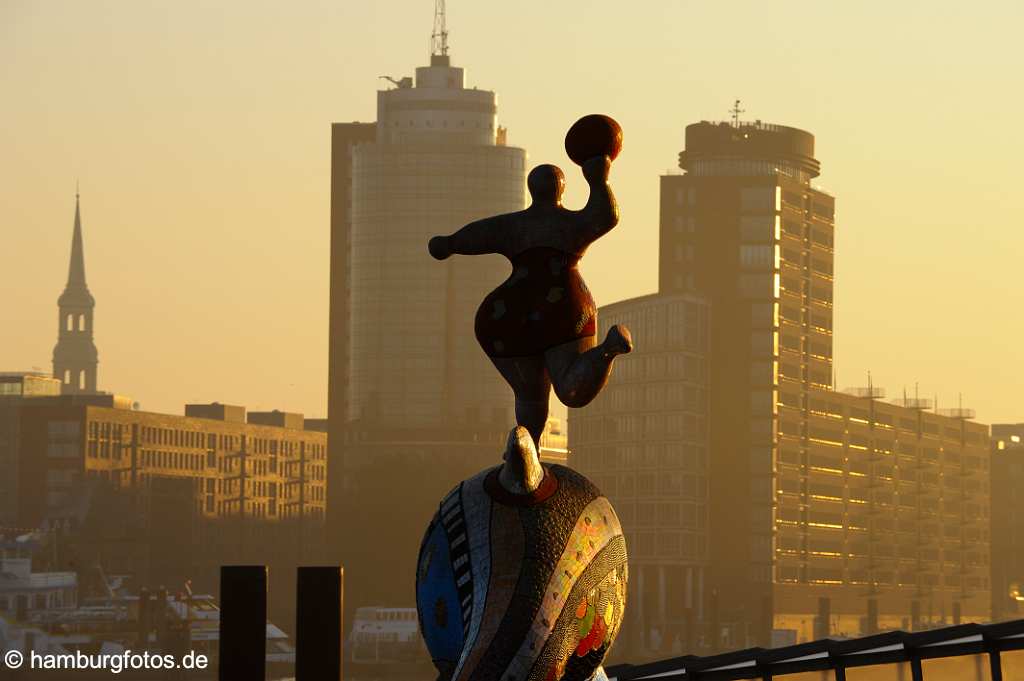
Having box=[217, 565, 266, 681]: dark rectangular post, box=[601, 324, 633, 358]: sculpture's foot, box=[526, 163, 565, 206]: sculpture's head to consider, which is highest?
box=[526, 163, 565, 206]: sculpture's head

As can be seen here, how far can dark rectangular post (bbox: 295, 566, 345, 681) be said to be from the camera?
32.5ft

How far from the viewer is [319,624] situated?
995cm

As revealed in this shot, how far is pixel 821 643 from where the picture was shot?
1594cm

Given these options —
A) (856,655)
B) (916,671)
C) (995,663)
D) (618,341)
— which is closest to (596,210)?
(618,341)

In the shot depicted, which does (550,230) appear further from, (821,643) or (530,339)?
(821,643)

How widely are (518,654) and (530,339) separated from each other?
135 cm

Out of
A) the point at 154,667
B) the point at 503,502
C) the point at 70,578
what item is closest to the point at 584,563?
the point at 503,502

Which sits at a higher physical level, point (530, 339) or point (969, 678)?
point (530, 339)

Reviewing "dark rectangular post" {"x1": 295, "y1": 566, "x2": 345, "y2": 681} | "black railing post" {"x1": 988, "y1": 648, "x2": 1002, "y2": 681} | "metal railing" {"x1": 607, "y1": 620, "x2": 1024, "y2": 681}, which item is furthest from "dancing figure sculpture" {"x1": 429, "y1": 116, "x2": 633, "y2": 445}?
"black railing post" {"x1": 988, "y1": 648, "x2": 1002, "y2": 681}

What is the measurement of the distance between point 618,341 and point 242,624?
2.31 meters

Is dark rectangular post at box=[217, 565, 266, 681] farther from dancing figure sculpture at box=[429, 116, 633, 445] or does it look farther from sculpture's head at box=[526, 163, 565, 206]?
sculpture's head at box=[526, 163, 565, 206]

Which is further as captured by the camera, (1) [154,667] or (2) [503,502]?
(1) [154,667]

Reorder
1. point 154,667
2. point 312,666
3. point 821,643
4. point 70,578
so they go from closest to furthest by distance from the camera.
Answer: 1. point 312,666
2. point 821,643
3. point 154,667
4. point 70,578

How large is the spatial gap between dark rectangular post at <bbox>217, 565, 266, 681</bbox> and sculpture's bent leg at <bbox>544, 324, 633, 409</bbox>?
5.59 feet
